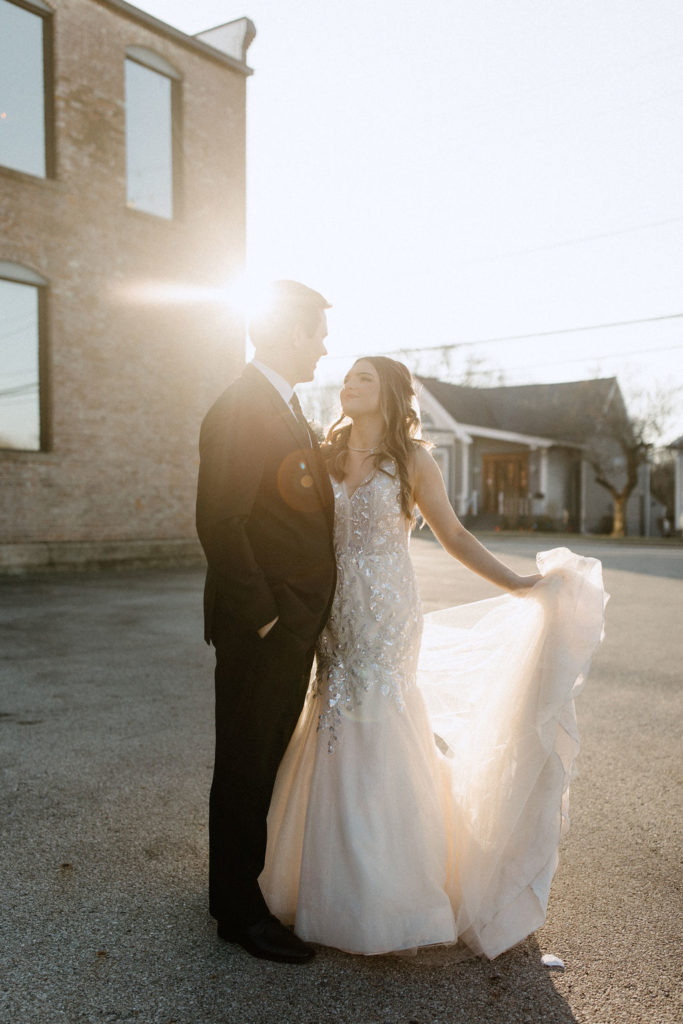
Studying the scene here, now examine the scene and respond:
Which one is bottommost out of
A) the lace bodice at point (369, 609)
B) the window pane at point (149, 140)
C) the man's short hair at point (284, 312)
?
the lace bodice at point (369, 609)

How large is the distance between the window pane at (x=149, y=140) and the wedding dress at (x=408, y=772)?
14701 mm

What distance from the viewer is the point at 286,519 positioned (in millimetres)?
2781

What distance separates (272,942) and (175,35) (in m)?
17.2

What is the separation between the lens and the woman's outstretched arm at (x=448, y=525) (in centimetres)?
310

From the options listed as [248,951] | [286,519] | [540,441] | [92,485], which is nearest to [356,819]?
[248,951]

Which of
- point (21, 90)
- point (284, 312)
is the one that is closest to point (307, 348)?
point (284, 312)

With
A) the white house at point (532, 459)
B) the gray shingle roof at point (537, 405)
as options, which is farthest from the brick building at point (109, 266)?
the gray shingle roof at point (537, 405)

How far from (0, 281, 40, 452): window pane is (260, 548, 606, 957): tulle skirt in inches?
489

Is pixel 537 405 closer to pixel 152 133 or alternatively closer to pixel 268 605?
pixel 152 133

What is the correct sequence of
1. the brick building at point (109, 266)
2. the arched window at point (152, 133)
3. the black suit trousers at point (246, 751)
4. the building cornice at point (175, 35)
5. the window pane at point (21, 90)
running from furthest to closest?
the arched window at point (152, 133) < the building cornice at point (175, 35) < the brick building at point (109, 266) < the window pane at point (21, 90) < the black suit trousers at point (246, 751)

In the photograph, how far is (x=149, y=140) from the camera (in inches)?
637

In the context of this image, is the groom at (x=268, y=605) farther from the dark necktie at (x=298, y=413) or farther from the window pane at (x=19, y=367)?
the window pane at (x=19, y=367)

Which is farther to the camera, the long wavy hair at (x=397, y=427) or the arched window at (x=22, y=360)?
the arched window at (x=22, y=360)

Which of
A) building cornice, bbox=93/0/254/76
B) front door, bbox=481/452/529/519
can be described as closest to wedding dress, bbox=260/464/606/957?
building cornice, bbox=93/0/254/76
